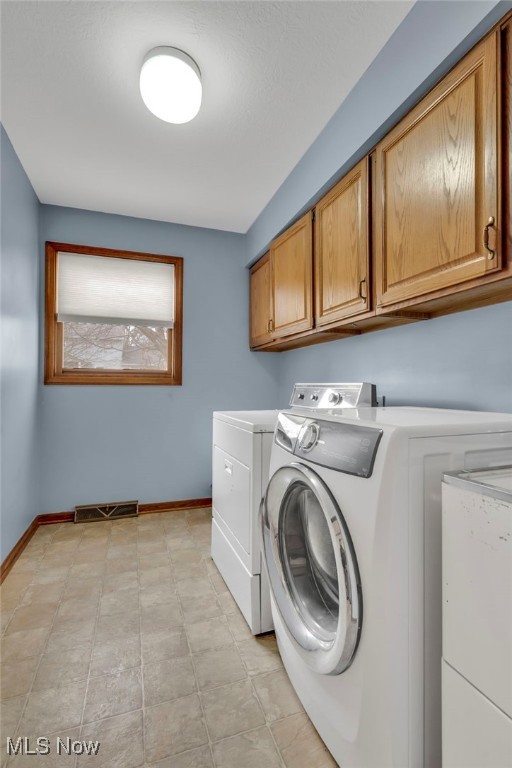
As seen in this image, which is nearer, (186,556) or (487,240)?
(487,240)

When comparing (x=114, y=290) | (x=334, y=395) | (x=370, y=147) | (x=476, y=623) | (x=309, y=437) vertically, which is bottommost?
(x=476, y=623)

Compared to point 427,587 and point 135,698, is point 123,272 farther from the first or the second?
point 427,587

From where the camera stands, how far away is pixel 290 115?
6.29 feet

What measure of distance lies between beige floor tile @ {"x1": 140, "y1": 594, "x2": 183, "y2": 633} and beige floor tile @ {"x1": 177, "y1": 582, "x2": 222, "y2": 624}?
33 millimetres

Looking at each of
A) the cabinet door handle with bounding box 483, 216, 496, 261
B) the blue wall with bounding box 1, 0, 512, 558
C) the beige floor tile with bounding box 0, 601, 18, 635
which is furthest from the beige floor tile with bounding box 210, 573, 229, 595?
the cabinet door handle with bounding box 483, 216, 496, 261

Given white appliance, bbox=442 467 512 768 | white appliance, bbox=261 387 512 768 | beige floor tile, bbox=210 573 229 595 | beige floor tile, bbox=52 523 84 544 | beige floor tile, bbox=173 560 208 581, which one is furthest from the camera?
beige floor tile, bbox=52 523 84 544

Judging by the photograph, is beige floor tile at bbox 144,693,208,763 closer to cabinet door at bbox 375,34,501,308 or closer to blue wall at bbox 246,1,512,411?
blue wall at bbox 246,1,512,411

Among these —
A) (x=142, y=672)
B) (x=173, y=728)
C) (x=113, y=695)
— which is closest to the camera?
(x=173, y=728)

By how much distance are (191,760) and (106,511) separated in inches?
86.4

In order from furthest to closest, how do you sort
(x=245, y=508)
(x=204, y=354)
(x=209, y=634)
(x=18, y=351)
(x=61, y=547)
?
1. (x=204, y=354)
2. (x=61, y=547)
3. (x=18, y=351)
4. (x=245, y=508)
5. (x=209, y=634)

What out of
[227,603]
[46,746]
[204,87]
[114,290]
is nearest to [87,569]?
[227,603]

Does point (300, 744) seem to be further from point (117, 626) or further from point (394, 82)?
point (394, 82)

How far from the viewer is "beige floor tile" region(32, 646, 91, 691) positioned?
1.34m

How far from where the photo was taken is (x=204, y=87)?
68.6 inches
